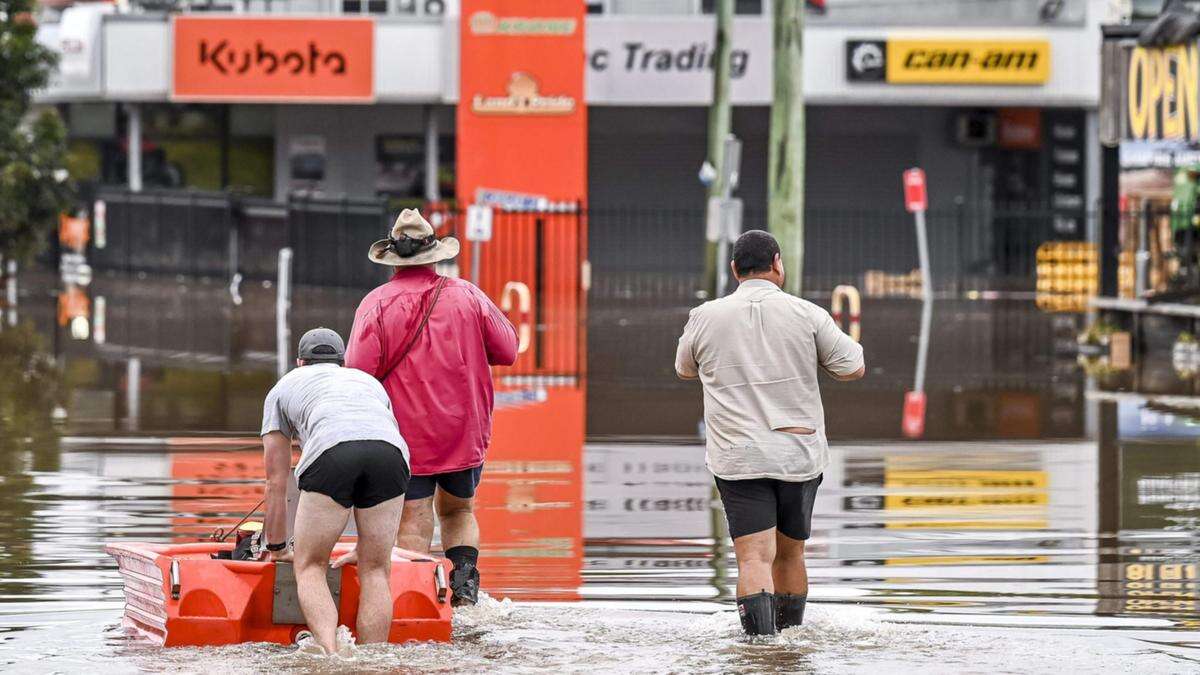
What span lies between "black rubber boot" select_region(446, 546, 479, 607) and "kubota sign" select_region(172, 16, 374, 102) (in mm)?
30682

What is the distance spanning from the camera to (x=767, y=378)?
8.70 meters

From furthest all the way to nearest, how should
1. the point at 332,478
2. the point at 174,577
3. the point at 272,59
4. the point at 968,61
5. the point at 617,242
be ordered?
the point at 617,242 → the point at 968,61 → the point at 272,59 → the point at 174,577 → the point at 332,478

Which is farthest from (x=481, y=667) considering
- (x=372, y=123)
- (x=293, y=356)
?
(x=372, y=123)

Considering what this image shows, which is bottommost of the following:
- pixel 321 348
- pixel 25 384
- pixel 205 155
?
pixel 25 384

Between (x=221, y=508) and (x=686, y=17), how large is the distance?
28.7 meters

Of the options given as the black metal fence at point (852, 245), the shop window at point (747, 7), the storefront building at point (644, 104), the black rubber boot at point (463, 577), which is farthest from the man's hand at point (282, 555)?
the shop window at point (747, 7)

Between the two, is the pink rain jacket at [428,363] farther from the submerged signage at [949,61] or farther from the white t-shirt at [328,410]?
the submerged signage at [949,61]

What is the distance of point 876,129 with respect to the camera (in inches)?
1678

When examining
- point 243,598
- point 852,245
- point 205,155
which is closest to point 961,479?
point 243,598

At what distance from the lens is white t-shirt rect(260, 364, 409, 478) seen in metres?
8.21

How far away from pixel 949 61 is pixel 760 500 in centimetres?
3231

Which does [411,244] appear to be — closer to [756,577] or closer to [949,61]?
[756,577]

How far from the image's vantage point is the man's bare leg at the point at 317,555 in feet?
27.1

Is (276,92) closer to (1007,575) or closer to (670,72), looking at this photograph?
(670,72)
